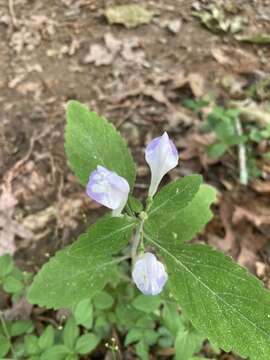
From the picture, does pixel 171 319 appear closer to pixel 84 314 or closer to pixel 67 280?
pixel 84 314

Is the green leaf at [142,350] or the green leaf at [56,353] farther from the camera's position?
the green leaf at [142,350]

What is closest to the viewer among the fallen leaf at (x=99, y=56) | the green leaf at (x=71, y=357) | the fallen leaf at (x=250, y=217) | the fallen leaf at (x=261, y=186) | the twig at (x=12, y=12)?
the green leaf at (x=71, y=357)

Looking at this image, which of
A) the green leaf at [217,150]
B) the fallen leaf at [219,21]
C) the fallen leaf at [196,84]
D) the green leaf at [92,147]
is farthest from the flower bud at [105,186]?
the fallen leaf at [219,21]

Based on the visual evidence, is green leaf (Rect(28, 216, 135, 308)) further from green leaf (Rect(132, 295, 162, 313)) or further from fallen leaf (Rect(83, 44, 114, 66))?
fallen leaf (Rect(83, 44, 114, 66))

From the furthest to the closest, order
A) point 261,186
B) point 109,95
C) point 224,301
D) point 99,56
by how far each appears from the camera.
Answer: point 99,56, point 109,95, point 261,186, point 224,301

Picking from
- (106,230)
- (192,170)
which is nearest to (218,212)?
(192,170)

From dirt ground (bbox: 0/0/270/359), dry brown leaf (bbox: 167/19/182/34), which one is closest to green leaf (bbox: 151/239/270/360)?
dirt ground (bbox: 0/0/270/359)

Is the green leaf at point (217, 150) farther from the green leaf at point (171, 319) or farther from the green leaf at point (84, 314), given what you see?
the green leaf at point (84, 314)

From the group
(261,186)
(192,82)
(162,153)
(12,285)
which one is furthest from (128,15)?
(162,153)
